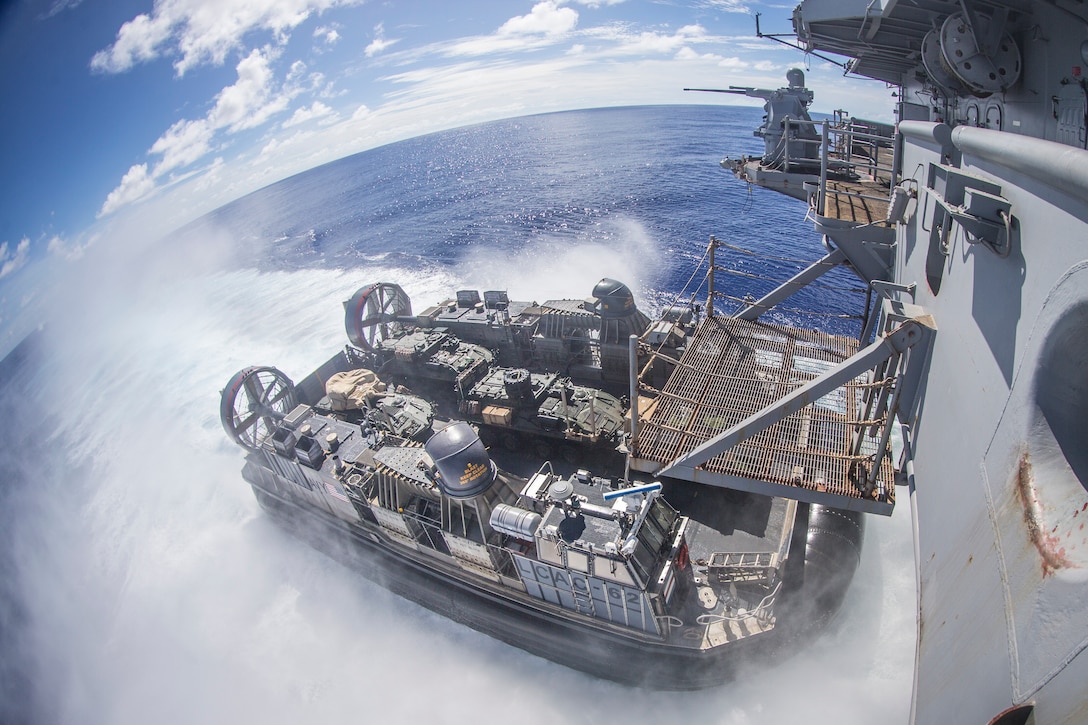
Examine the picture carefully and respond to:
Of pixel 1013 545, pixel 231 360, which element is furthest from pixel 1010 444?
pixel 231 360

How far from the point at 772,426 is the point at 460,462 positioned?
794 centimetres

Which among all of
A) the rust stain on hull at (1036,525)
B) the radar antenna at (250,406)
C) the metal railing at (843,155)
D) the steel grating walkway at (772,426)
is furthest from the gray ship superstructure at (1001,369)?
the radar antenna at (250,406)

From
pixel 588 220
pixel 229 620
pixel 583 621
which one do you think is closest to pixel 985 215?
pixel 583 621

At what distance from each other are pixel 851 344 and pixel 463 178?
91.1 meters

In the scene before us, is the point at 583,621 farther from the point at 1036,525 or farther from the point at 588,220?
the point at 588,220

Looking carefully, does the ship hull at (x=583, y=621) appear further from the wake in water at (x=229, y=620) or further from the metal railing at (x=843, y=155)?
Result: the metal railing at (x=843, y=155)

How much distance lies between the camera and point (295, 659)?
1675 centimetres

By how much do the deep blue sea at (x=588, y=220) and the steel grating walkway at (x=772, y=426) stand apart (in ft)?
9.40

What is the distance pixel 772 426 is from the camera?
477 inches

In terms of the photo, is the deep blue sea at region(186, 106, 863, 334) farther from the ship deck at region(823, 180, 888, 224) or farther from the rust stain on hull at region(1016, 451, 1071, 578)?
the rust stain on hull at region(1016, 451, 1071, 578)

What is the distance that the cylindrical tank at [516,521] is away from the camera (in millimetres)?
12328

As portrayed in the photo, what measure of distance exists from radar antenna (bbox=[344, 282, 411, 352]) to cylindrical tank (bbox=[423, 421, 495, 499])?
543 inches

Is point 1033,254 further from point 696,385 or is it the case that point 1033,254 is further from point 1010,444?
point 696,385

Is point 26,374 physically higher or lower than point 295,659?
lower
